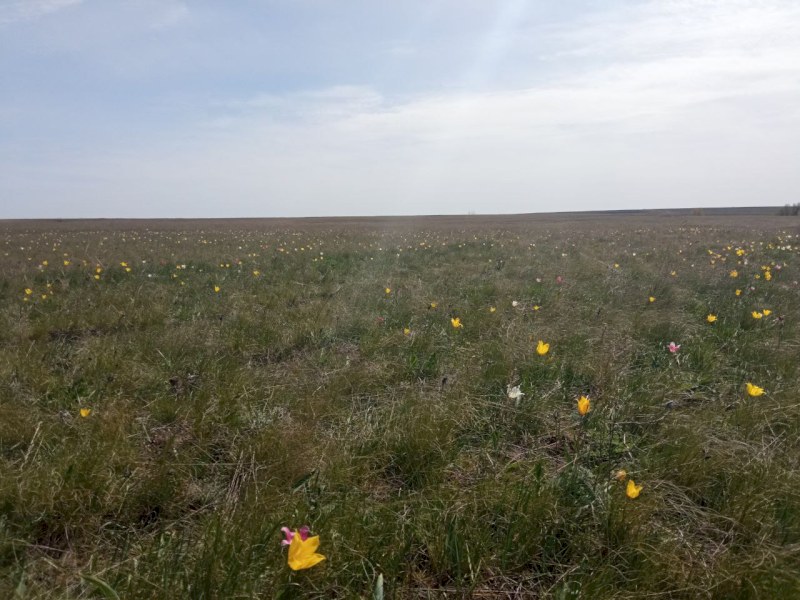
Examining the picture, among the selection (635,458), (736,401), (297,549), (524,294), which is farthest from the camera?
(524,294)

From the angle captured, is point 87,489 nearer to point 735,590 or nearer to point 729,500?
point 735,590

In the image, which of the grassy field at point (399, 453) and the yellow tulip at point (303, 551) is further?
the grassy field at point (399, 453)

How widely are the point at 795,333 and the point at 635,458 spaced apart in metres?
3.39

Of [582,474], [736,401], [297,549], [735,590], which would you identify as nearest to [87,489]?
[297,549]

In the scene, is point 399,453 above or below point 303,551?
→ below

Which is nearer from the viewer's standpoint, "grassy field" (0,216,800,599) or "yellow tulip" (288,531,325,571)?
A: "yellow tulip" (288,531,325,571)

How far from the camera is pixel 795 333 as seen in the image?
15.5ft

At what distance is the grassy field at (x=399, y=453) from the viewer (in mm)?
1815

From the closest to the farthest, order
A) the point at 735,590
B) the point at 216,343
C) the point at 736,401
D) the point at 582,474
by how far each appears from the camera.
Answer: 1. the point at 735,590
2. the point at 582,474
3. the point at 736,401
4. the point at 216,343

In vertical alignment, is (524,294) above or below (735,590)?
above

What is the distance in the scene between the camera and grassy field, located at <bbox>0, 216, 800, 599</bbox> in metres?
1.82

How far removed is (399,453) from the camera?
2.66 meters

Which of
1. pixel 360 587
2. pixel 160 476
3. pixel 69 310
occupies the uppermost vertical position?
pixel 69 310

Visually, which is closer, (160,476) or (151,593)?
(151,593)
